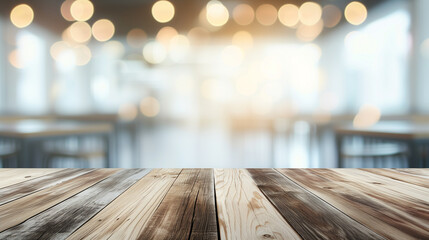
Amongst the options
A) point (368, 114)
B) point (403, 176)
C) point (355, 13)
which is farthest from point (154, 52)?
point (403, 176)

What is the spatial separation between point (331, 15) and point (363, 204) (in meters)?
4.28

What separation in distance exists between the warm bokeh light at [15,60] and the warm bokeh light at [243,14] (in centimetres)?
292

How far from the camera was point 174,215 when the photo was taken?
546mm

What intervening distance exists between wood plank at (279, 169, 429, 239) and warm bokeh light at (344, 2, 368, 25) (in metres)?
3.94

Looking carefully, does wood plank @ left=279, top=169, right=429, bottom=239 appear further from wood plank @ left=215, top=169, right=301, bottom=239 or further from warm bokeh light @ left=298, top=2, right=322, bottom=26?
warm bokeh light @ left=298, top=2, right=322, bottom=26

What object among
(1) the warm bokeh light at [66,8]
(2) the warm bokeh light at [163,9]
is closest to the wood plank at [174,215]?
(2) the warm bokeh light at [163,9]

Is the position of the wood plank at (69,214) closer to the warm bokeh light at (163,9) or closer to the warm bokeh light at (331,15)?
the warm bokeh light at (163,9)

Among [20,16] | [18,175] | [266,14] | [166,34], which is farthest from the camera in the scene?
[166,34]

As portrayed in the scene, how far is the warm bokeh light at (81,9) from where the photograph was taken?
3.88m

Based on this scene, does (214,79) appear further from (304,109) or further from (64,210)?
(64,210)

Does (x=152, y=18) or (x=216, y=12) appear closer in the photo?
(x=216, y=12)

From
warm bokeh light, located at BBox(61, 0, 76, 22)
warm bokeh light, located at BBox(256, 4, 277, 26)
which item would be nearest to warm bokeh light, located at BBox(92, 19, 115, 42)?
warm bokeh light, located at BBox(61, 0, 76, 22)

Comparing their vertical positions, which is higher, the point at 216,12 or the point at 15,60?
the point at 216,12

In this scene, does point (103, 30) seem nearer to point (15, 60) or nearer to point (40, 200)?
point (15, 60)
